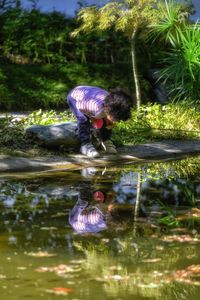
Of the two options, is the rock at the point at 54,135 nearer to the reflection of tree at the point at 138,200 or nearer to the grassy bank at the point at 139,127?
the grassy bank at the point at 139,127

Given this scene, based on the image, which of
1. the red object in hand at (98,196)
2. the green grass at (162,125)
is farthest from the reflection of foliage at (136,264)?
the green grass at (162,125)

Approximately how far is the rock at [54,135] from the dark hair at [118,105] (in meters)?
0.92

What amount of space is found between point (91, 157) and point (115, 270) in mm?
4489

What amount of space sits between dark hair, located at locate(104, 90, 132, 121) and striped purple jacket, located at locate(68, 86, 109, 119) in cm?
25

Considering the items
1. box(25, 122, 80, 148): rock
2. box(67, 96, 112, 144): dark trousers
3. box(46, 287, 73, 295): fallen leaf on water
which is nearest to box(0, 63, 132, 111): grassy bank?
box(25, 122, 80, 148): rock

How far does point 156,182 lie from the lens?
7.09m

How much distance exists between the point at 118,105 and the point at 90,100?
718mm

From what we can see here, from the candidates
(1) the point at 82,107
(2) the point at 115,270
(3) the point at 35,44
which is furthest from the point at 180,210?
(3) the point at 35,44

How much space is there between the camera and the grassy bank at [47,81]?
16469 millimetres

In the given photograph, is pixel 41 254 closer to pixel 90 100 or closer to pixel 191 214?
pixel 191 214

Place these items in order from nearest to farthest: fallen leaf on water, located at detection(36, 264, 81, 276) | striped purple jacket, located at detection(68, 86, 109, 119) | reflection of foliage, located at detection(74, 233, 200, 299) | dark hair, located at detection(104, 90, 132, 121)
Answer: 1. reflection of foliage, located at detection(74, 233, 200, 299)
2. fallen leaf on water, located at detection(36, 264, 81, 276)
3. dark hair, located at detection(104, 90, 132, 121)
4. striped purple jacket, located at detection(68, 86, 109, 119)

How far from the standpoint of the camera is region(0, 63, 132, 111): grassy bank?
16469 millimetres

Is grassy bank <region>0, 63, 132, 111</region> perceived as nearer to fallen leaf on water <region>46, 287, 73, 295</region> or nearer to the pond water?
the pond water

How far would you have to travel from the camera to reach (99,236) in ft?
15.2
